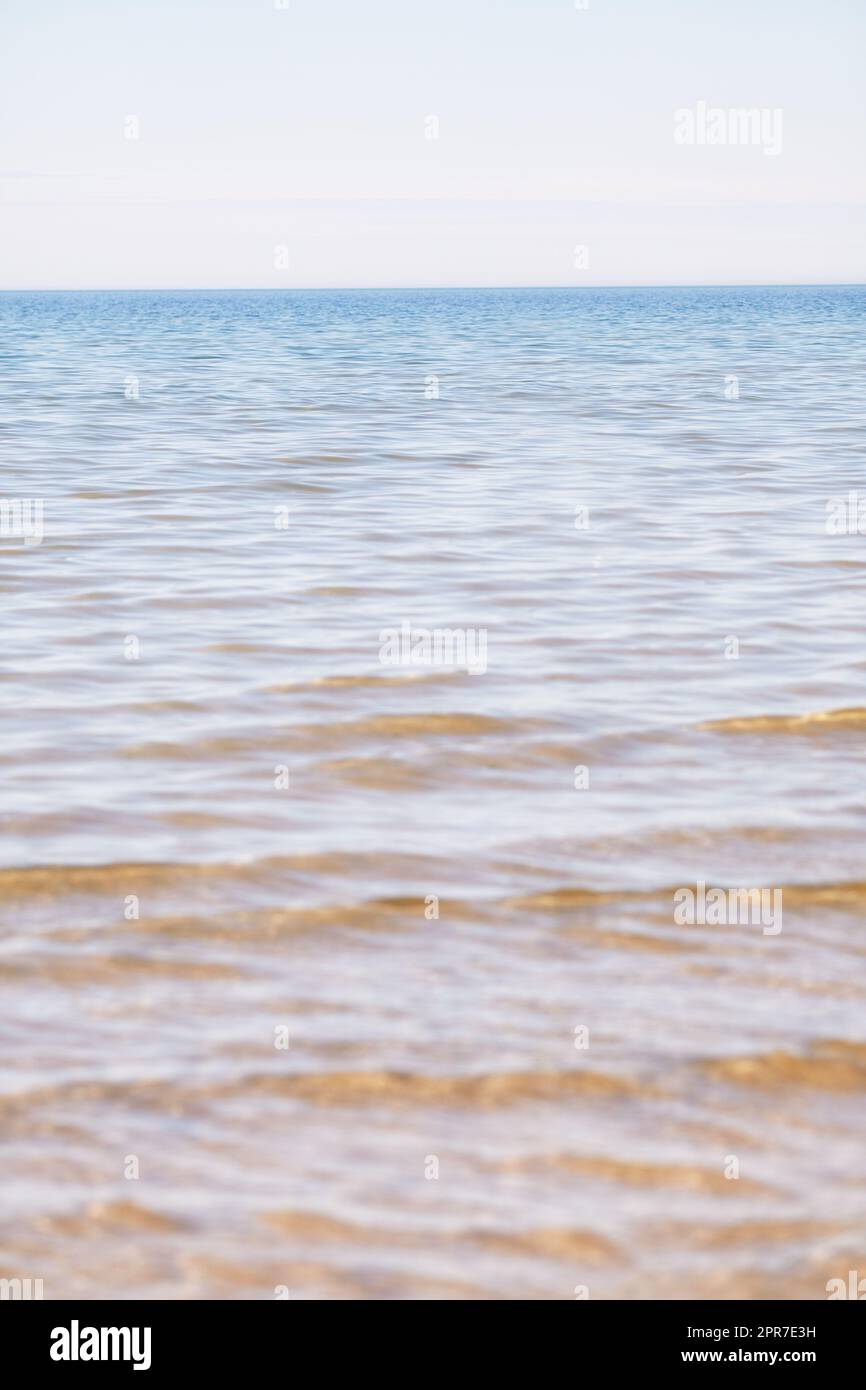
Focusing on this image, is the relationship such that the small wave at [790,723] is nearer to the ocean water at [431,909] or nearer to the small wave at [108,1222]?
the ocean water at [431,909]

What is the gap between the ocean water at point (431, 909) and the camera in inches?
120

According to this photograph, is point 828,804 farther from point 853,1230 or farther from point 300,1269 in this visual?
point 300,1269

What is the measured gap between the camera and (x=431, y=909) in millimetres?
4387

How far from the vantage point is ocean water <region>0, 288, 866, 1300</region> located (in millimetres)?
3055
